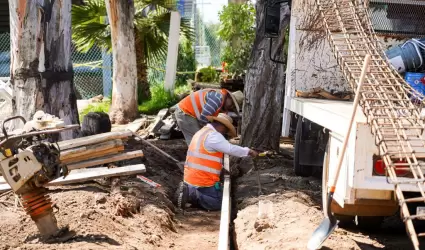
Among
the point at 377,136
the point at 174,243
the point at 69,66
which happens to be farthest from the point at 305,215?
the point at 69,66

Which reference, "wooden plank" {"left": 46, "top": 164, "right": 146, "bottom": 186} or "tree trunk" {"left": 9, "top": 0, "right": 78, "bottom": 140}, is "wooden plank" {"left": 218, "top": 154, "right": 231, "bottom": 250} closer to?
"wooden plank" {"left": 46, "top": 164, "right": 146, "bottom": 186}

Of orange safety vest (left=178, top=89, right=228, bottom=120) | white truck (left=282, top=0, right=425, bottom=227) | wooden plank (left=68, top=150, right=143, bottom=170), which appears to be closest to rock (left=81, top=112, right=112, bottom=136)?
orange safety vest (left=178, top=89, right=228, bottom=120)

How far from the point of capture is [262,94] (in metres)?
10.2

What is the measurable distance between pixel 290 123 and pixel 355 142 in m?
4.17

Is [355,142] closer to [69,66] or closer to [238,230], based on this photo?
[238,230]

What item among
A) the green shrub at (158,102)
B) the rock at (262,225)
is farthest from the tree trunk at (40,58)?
the green shrub at (158,102)

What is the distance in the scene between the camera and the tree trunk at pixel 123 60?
1489 cm

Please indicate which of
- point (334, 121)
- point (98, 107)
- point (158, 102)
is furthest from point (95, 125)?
point (158, 102)

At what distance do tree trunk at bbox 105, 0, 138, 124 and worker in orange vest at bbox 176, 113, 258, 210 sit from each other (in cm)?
758

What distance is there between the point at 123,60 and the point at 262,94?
6015 millimetres

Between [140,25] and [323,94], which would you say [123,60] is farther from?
[323,94]

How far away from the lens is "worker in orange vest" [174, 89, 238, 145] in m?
8.76

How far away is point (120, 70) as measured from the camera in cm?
1538

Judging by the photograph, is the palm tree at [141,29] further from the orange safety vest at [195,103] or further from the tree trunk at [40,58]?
the tree trunk at [40,58]
